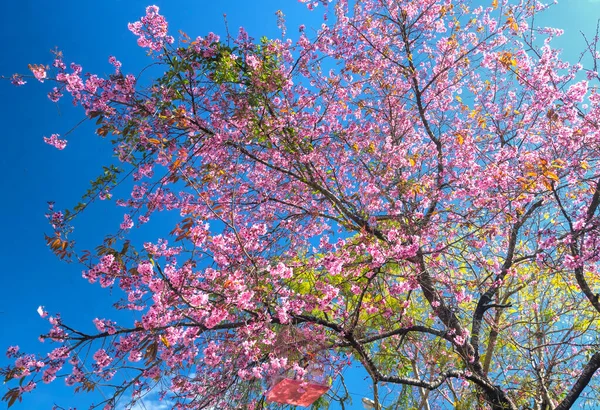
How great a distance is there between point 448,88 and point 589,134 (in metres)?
2.68

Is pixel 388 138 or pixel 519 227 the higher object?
pixel 388 138

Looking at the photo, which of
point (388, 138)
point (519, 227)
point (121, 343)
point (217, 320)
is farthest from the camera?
point (388, 138)

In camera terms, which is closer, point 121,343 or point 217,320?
point 217,320

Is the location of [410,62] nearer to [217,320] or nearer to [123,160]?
[123,160]

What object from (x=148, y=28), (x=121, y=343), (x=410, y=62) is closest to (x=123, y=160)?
(x=148, y=28)

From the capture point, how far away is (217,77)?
477 centimetres

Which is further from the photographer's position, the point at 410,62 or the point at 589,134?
the point at 410,62

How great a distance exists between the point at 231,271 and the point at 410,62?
4016 millimetres

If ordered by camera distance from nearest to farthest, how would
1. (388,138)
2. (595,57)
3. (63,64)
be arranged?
(63,64), (595,57), (388,138)

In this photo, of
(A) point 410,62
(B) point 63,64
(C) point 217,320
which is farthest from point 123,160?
(A) point 410,62

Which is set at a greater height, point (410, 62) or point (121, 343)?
point (410, 62)

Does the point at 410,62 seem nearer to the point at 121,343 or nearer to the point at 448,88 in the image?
the point at 448,88

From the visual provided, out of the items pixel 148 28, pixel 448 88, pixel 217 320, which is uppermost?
pixel 448 88

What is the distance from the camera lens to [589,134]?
17.4 feet
